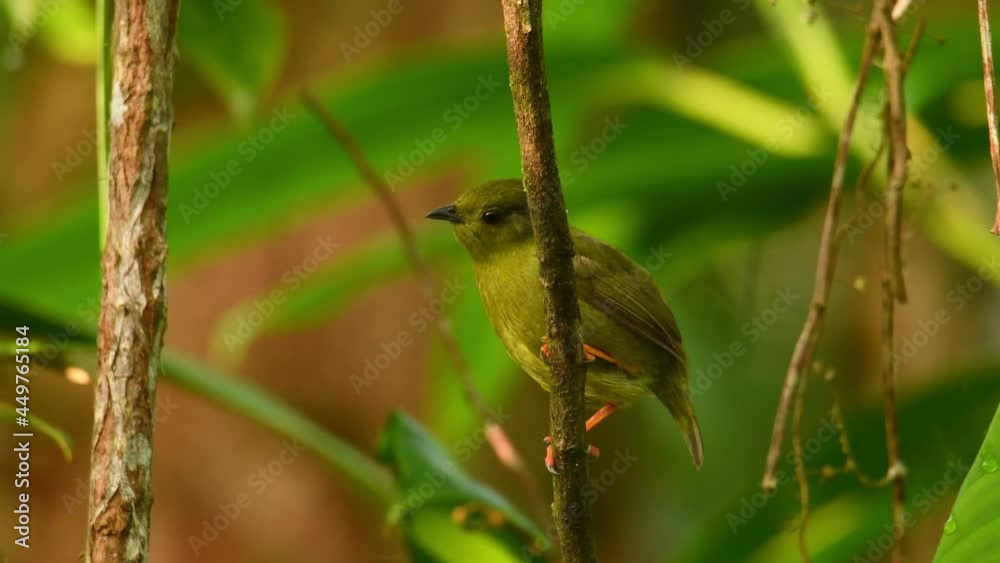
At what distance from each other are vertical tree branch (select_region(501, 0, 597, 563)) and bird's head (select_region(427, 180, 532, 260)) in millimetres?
1142

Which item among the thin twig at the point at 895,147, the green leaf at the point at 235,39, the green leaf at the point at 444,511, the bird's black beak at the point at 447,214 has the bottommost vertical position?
the green leaf at the point at 444,511

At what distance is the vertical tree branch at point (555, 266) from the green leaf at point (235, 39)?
81.2 inches

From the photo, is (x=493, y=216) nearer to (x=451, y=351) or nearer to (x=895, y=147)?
(x=451, y=351)

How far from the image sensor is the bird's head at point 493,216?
10.4 ft

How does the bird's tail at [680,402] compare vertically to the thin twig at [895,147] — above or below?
below

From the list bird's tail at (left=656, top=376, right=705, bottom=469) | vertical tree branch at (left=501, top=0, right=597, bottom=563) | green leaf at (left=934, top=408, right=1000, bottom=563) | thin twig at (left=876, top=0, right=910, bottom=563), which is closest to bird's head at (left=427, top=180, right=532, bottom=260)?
bird's tail at (left=656, top=376, right=705, bottom=469)

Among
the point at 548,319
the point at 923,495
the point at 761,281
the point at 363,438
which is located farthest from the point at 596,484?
the point at 548,319

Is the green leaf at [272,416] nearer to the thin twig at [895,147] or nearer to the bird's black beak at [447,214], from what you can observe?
the bird's black beak at [447,214]

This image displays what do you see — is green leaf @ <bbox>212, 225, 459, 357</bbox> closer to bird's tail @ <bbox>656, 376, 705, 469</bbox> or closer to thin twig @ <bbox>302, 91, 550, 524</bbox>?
thin twig @ <bbox>302, 91, 550, 524</bbox>

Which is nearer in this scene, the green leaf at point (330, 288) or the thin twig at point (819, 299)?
the thin twig at point (819, 299)

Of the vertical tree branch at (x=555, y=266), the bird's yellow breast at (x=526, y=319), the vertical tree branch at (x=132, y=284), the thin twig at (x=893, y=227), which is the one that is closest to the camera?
the vertical tree branch at (x=555, y=266)

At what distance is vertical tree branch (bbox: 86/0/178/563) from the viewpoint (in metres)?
2.01

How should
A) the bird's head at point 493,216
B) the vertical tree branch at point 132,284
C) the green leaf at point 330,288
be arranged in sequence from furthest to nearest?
the green leaf at point 330,288 < the bird's head at point 493,216 < the vertical tree branch at point 132,284

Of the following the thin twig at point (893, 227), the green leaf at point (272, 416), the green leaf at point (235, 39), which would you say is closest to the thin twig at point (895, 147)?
the thin twig at point (893, 227)
